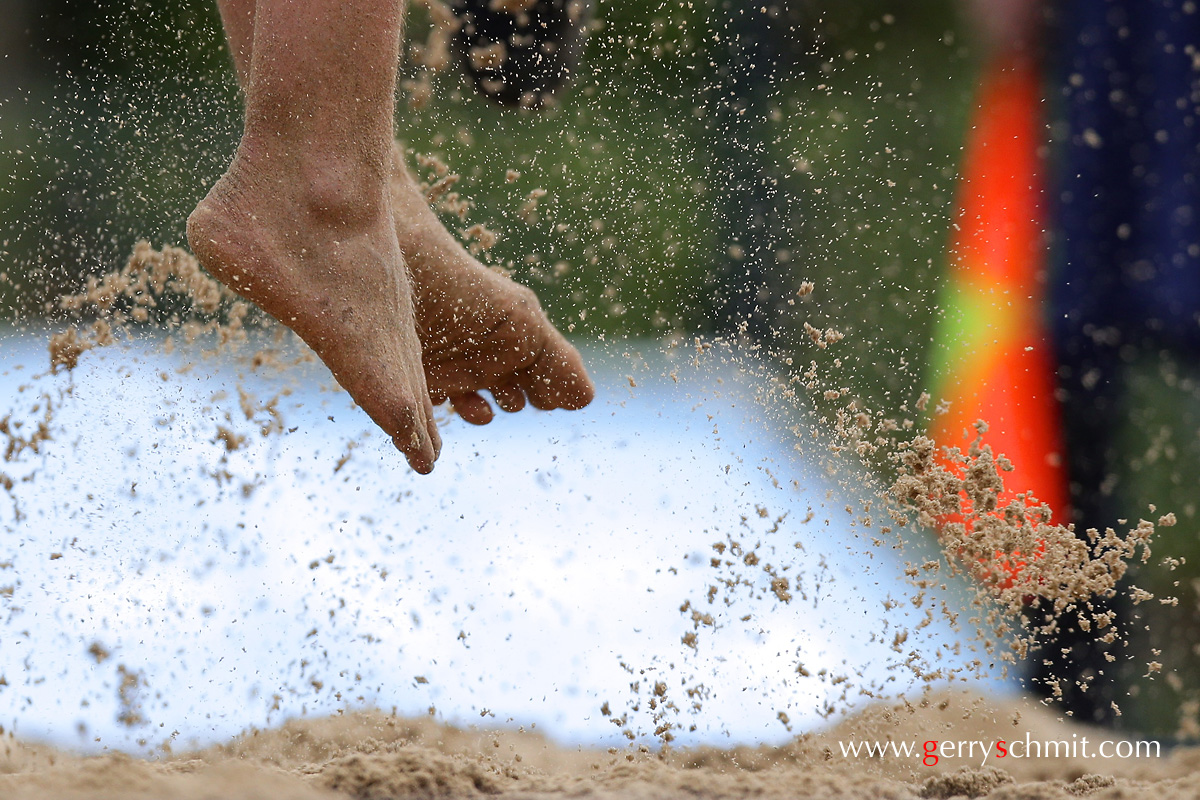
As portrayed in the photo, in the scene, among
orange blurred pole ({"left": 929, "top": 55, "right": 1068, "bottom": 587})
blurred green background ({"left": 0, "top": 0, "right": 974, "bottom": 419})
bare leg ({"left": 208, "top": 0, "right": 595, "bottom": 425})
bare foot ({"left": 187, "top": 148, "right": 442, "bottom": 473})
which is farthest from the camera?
blurred green background ({"left": 0, "top": 0, "right": 974, "bottom": 419})

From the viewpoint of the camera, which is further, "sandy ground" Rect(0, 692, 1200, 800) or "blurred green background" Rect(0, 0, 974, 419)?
"blurred green background" Rect(0, 0, 974, 419)

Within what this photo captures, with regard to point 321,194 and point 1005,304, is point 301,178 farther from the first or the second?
point 1005,304

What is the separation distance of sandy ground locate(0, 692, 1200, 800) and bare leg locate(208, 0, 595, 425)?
43cm

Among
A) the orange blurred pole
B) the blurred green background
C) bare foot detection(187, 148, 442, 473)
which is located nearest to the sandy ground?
bare foot detection(187, 148, 442, 473)

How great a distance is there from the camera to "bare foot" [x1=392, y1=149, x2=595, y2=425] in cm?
115

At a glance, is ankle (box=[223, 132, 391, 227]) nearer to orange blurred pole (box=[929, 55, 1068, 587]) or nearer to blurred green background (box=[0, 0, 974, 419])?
orange blurred pole (box=[929, 55, 1068, 587])

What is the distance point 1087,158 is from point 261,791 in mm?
2106

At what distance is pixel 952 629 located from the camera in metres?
1.18

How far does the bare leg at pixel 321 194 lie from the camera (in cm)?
84

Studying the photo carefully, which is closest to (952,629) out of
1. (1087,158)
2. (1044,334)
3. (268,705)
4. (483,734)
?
(483,734)

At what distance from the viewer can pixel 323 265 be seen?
87 centimetres

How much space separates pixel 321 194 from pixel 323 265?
0.06 meters

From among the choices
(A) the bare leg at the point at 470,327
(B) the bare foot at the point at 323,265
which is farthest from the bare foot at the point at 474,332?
(B) the bare foot at the point at 323,265

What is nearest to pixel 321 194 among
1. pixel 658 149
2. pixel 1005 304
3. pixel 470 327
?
pixel 470 327
